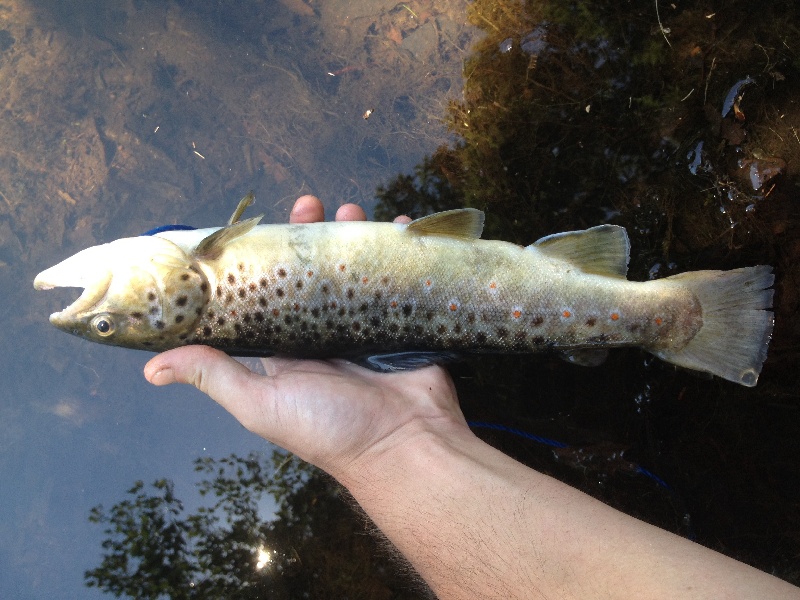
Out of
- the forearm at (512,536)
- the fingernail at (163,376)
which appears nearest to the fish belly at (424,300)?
the fingernail at (163,376)

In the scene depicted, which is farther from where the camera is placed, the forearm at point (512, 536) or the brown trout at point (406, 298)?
the brown trout at point (406, 298)

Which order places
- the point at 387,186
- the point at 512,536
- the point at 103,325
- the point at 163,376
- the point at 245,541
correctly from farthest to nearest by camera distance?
the point at 245,541 < the point at 387,186 < the point at 163,376 < the point at 103,325 < the point at 512,536

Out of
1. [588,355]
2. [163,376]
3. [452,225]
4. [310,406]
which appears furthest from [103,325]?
[588,355]

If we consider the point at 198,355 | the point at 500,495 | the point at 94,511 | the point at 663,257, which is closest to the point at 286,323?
the point at 198,355

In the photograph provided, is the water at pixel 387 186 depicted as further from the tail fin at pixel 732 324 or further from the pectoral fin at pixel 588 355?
the pectoral fin at pixel 588 355

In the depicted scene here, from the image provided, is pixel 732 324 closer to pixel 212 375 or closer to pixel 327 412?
pixel 327 412

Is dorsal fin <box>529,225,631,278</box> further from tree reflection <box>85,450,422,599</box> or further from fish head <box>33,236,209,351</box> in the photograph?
tree reflection <box>85,450,422,599</box>
